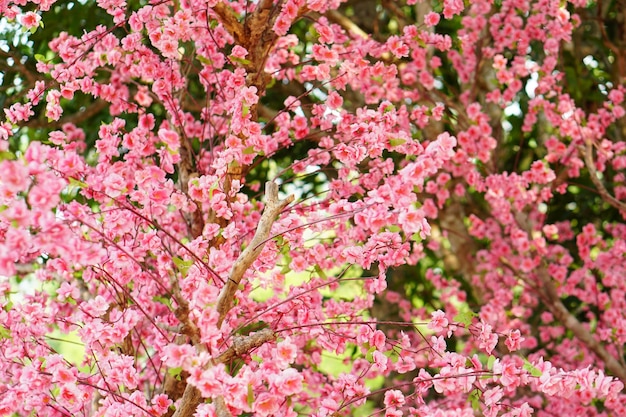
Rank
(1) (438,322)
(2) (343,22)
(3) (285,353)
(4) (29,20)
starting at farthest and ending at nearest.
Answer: (2) (343,22) < (4) (29,20) < (1) (438,322) < (3) (285,353)

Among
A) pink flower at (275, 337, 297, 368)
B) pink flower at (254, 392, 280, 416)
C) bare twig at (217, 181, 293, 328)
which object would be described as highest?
bare twig at (217, 181, 293, 328)

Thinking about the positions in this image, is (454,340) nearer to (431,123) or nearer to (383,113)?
(431,123)

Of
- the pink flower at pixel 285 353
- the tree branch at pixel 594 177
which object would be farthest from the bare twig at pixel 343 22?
the pink flower at pixel 285 353

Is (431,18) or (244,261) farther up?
(431,18)

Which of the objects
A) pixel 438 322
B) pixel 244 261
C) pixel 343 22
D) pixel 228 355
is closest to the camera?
pixel 244 261

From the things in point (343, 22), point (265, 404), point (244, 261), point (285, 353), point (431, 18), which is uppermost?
point (343, 22)

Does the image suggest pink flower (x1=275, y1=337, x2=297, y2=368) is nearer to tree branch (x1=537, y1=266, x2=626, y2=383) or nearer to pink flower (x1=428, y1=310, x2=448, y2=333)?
pink flower (x1=428, y1=310, x2=448, y2=333)

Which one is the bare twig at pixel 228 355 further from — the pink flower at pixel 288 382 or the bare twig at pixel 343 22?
the bare twig at pixel 343 22

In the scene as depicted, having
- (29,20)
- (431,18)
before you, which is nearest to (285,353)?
(29,20)

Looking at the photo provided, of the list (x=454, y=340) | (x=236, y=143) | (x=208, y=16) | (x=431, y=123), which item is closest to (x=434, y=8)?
(x=431, y=123)

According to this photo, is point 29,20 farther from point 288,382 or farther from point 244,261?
point 288,382

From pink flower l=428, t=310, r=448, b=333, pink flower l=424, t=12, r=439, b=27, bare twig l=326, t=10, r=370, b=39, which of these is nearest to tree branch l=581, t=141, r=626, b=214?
pink flower l=424, t=12, r=439, b=27

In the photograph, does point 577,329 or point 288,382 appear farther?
point 577,329

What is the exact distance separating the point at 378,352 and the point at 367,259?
1.31 feet
